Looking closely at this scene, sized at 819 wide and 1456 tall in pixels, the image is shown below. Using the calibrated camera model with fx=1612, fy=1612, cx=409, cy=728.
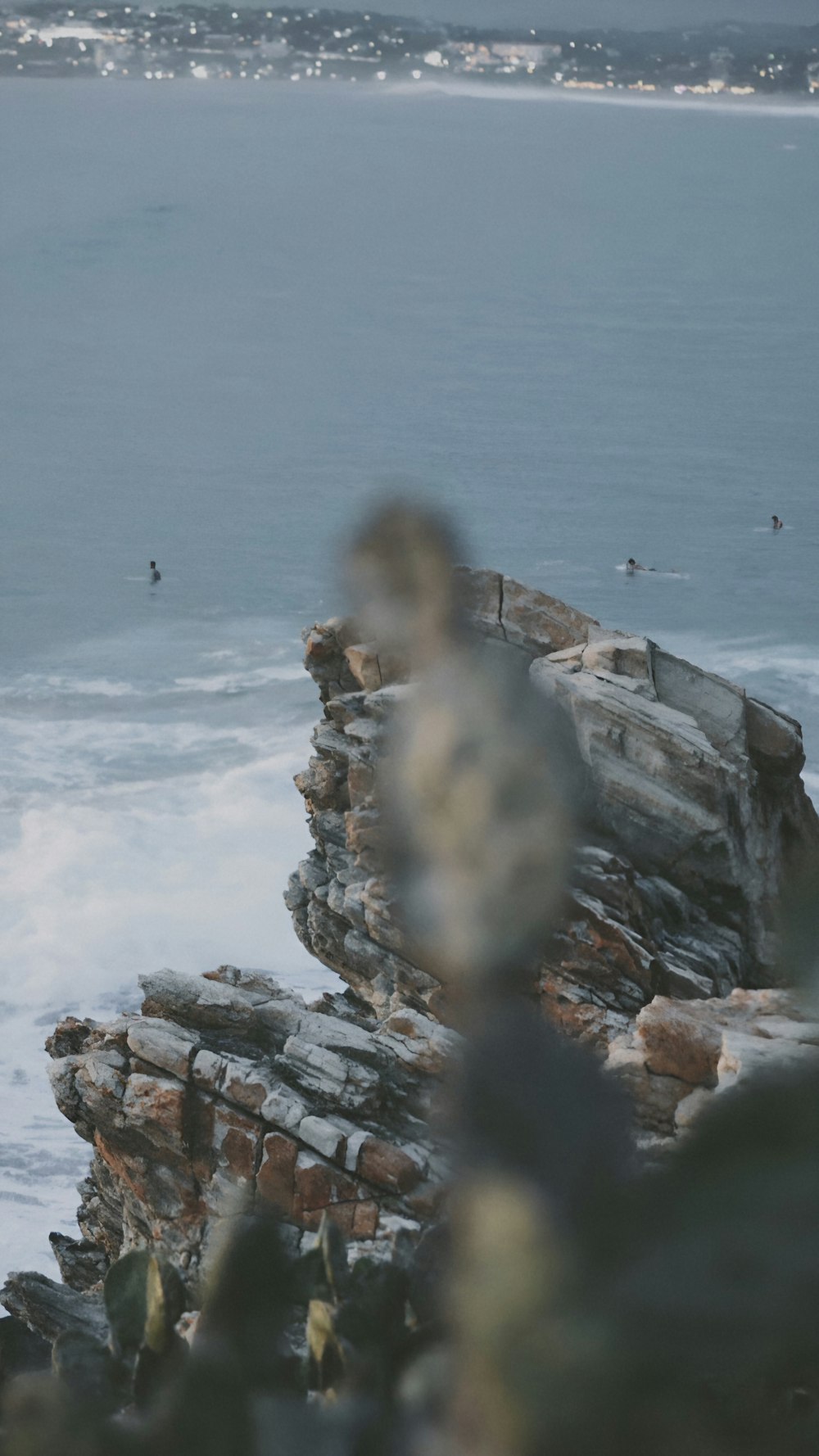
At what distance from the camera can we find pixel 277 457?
166 ft

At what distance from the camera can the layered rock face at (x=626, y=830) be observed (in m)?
9.89

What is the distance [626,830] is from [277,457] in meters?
41.4

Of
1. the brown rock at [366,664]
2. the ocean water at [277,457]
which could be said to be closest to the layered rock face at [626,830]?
the brown rock at [366,664]

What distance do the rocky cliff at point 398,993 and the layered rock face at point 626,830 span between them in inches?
0.7

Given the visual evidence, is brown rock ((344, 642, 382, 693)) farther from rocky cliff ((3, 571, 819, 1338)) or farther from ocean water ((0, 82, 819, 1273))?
ocean water ((0, 82, 819, 1273))

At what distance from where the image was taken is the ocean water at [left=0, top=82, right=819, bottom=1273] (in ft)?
83.3

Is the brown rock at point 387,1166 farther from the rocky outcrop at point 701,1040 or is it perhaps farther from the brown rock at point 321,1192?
the rocky outcrop at point 701,1040

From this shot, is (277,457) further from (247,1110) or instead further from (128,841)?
(247,1110)

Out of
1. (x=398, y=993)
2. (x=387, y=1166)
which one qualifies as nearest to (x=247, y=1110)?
(x=387, y=1166)

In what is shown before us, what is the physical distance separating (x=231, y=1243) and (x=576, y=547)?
37741 mm

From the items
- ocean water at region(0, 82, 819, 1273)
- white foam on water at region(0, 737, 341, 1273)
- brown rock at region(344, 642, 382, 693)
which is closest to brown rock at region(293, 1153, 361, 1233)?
brown rock at region(344, 642, 382, 693)

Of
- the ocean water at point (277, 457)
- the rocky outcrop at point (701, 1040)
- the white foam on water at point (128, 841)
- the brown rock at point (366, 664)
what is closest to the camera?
the rocky outcrop at point (701, 1040)

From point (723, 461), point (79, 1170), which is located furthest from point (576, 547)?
point (79, 1170)

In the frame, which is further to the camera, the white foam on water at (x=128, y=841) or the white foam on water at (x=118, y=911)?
the white foam on water at (x=128, y=841)
